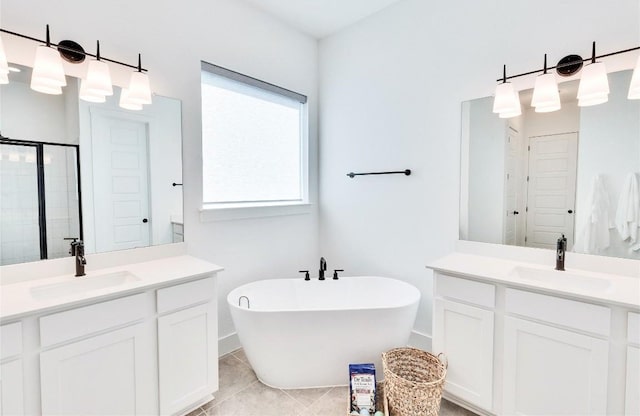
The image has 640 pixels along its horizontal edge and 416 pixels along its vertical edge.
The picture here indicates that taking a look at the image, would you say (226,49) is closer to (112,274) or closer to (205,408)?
(112,274)

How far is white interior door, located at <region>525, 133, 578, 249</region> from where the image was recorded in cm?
179

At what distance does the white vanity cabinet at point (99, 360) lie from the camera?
1.24m

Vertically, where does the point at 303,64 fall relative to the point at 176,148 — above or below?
above

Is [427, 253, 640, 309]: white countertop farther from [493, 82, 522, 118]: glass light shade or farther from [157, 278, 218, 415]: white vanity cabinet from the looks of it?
[157, 278, 218, 415]: white vanity cabinet

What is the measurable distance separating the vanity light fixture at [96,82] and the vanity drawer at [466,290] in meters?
2.23

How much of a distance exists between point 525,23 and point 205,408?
123 inches

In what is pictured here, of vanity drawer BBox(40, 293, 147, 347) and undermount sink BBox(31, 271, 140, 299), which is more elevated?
undermount sink BBox(31, 271, 140, 299)

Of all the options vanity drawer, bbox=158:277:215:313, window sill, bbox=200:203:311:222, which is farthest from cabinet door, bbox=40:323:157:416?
window sill, bbox=200:203:311:222

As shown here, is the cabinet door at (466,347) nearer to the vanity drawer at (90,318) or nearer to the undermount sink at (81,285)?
the vanity drawer at (90,318)

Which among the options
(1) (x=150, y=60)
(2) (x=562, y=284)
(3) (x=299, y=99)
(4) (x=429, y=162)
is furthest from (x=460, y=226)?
(1) (x=150, y=60)

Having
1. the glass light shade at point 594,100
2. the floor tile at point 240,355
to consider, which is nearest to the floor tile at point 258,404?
the floor tile at point 240,355

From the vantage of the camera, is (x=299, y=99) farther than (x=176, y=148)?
Yes

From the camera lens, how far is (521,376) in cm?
151

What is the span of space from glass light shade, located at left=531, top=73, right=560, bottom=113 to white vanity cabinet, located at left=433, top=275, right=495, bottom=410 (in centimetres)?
114
